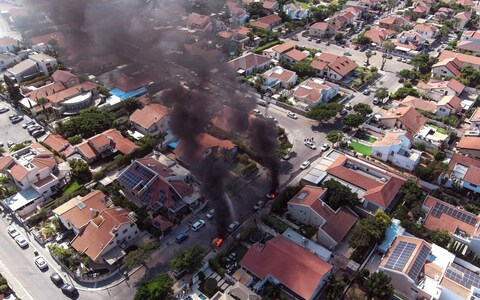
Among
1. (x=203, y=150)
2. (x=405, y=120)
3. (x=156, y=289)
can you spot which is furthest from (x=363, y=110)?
(x=156, y=289)

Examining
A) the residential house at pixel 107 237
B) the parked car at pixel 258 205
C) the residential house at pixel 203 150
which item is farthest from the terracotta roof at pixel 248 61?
the residential house at pixel 107 237

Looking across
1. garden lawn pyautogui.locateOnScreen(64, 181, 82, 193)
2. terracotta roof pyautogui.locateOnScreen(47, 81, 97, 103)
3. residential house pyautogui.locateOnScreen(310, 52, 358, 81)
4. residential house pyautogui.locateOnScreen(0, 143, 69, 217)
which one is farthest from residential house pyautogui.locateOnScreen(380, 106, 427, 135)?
terracotta roof pyautogui.locateOnScreen(47, 81, 97, 103)

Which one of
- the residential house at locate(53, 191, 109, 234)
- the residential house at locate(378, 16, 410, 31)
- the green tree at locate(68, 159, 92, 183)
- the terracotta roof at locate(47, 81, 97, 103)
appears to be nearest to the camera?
the residential house at locate(53, 191, 109, 234)

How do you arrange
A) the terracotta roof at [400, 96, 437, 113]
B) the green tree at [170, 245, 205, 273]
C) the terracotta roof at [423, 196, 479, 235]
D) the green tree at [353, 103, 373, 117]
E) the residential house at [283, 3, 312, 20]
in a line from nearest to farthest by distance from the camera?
the green tree at [170, 245, 205, 273]
the terracotta roof at [423, 196, 479, 235]
the green tree at [353, 103, 373, 117]
the terracotta roof at [400, 96, 437, 113]
the residential house at [283, 3, 312, 20]

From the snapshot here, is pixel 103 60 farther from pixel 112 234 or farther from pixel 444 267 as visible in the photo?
pixel 444 267

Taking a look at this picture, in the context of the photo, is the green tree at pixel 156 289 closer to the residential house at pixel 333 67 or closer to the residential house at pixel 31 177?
the residential house at pixel 31 177

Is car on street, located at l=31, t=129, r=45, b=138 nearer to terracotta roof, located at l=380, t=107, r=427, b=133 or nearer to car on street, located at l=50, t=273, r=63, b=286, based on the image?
car on street, located at l=50, t=273, r=63, b=286

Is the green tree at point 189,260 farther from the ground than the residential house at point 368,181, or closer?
farther from the ground
